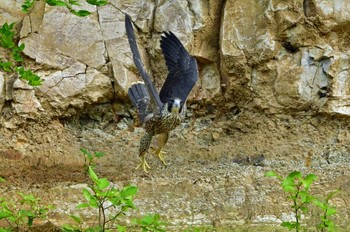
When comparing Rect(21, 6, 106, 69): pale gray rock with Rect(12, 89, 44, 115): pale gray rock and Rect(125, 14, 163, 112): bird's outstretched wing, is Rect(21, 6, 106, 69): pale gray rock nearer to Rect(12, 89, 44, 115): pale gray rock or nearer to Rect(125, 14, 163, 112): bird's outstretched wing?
Rect(12, 89, 44, 115): pale gray rock

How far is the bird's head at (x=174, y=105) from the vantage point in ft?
18.2

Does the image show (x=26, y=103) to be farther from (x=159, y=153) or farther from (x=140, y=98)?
(x=159, y=153)

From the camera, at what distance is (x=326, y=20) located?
6.26 m

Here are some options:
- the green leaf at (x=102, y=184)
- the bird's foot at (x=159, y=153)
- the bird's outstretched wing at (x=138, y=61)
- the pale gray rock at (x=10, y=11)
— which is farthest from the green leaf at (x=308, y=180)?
the pale gray rock at (x=10, y=11)

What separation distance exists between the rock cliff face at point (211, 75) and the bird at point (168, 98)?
349 mm

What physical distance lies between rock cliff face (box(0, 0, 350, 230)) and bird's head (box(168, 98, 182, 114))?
25.4 inches

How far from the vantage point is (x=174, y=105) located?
5.55m

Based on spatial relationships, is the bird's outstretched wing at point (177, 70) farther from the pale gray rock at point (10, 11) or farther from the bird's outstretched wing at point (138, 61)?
the pale gray rock at point (10, 11)

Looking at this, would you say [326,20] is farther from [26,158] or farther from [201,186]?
[26,158]

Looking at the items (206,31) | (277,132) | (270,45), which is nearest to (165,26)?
(206,31)

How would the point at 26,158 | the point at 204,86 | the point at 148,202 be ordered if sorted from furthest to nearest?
the point at 204,86
the point at 26,158
the point at 148,202

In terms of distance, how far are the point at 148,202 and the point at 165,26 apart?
162cm

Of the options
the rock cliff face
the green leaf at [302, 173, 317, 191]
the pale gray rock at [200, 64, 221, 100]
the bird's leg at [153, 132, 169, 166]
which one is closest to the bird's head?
the bird's leg at [153, 132, 169, 166]

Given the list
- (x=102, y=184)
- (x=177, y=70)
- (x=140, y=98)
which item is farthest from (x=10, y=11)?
(x=102, y=184)
